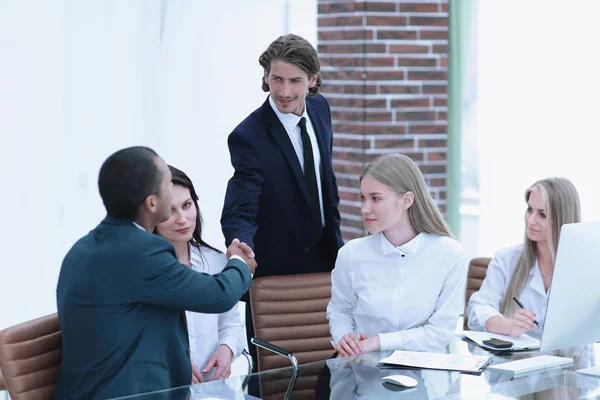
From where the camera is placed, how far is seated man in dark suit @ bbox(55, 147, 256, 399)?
214cm

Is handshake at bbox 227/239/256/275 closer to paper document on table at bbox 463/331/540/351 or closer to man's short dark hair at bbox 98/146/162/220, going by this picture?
man's short dark hair at bbox 98/146/162/220

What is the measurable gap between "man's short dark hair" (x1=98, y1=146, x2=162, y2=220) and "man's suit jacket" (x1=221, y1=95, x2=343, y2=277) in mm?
1080

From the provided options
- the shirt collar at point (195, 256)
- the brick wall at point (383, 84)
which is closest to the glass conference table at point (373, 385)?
the shirt collar at point (195, 256)

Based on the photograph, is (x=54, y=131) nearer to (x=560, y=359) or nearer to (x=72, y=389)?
(x=72, y=389)

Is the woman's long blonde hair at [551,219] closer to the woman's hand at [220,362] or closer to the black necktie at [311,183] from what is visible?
the black necktie at [311,183]

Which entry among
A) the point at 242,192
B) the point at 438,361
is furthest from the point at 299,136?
the point at 438,361

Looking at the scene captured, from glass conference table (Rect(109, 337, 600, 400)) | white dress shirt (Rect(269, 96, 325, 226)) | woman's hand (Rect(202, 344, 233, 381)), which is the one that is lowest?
woman's hand (Rect(202, 344, 233, 381))

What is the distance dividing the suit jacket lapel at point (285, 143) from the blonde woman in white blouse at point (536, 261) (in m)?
0.82

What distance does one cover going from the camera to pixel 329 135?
3.54 meters

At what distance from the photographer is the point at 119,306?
2.16 meters

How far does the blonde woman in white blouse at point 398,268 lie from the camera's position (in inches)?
115

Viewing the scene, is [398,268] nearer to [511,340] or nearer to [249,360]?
[511,340]

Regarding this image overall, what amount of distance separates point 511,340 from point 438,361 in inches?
16.2

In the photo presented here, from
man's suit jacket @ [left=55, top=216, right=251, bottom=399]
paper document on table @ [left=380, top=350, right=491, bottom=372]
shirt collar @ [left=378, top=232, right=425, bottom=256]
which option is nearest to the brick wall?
shirt collar @ [left=378, top=232, right=425, bottom=256]
